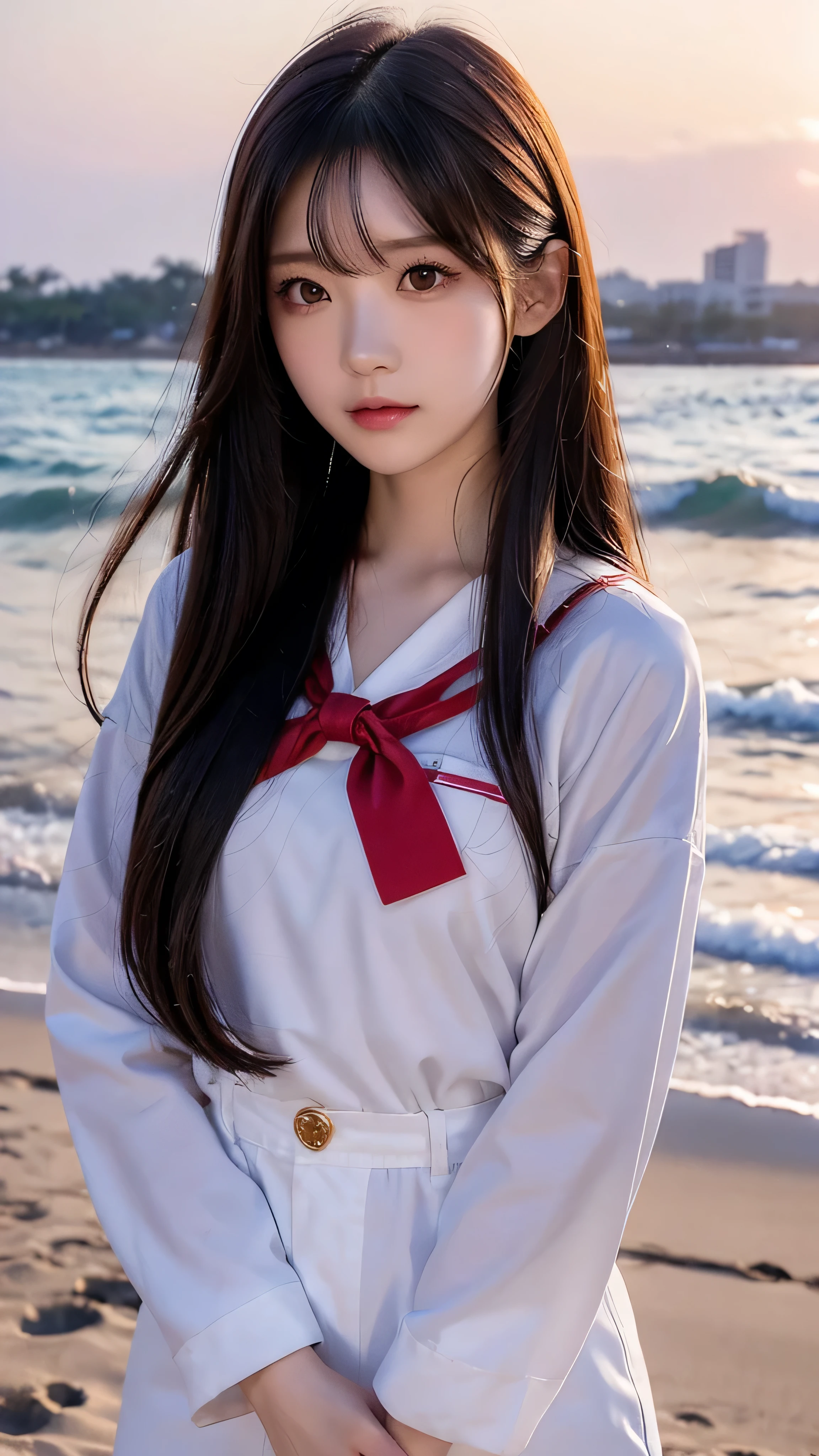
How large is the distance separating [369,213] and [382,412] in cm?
15

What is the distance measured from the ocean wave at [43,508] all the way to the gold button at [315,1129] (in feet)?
18.7

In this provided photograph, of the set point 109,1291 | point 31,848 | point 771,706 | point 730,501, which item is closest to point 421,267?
point 109,1291

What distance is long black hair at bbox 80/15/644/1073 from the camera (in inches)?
38.8

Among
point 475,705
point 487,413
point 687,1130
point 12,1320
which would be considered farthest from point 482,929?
point 687,1130

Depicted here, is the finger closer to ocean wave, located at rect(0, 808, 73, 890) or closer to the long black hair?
the long black hair

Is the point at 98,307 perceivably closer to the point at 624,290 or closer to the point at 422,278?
the point at 624,290

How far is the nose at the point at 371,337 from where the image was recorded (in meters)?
1.00

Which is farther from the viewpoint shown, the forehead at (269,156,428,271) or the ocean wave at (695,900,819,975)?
the ocean wave at (695,900,819,975)

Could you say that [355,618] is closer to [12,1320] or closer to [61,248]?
A: [12,1320]

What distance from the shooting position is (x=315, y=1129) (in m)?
1.07

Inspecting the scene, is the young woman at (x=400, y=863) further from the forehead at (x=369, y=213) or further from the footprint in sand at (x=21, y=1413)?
the footprint in sand at (x=21, y=1413)

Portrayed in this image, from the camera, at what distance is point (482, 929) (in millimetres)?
1011

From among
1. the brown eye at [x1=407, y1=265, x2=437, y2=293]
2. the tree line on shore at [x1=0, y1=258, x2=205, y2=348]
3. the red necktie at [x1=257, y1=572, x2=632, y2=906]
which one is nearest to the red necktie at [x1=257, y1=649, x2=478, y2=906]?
the red necktie at [x1=257, y1=572, x2=632, y2=906]

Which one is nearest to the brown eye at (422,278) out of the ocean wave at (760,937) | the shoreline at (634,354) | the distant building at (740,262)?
the ocean wave at (760,937)
